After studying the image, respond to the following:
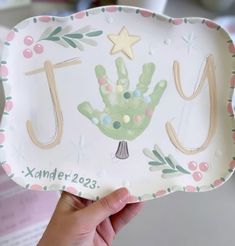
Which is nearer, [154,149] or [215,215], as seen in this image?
[154,149]

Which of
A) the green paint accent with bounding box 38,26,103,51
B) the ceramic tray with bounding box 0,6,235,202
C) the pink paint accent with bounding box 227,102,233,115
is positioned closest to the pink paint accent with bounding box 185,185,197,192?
the ceramic tray with bounding box 0,6,235,202

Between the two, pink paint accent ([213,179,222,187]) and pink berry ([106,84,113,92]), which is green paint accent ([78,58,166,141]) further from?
pink paint accent ([213,179,222,187])

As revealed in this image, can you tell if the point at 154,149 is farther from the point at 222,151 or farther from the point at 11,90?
the point at 11,90

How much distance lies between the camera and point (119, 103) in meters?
0.54

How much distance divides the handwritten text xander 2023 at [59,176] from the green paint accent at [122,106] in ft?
0.20

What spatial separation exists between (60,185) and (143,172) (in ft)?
0.33

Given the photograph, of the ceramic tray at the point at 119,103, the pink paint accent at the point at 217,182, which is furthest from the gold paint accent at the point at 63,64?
the pink paint accent at the point at 217,182

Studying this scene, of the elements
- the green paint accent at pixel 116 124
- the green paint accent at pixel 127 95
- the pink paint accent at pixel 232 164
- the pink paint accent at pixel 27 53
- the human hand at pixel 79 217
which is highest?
the pink paint accent at pixel 27 53

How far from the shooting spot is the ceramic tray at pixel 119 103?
0.53 metres

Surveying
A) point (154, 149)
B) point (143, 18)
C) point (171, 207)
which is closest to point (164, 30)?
point (143, 18)

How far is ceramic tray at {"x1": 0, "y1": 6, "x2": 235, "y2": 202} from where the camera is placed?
53cm

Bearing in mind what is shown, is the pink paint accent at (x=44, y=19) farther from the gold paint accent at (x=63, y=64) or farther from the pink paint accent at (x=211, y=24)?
the pink paint accent at (x=211, y=24)

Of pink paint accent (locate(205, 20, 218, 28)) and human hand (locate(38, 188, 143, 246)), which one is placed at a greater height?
pink paint accent (locate(205, 20, 218, 28))

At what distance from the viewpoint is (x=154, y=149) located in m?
0.54
